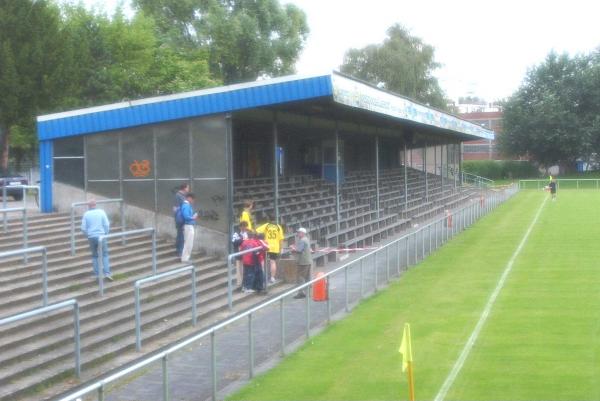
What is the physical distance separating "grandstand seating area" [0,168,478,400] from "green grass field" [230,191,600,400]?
107 inches

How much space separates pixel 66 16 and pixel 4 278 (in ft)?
130

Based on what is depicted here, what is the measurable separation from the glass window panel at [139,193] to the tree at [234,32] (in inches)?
1494

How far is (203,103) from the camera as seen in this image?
21.7m

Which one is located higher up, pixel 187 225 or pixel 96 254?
pixel 187 225

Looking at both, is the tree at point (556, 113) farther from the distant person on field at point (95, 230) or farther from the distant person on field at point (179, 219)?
the distant person on field at point (95, 230)

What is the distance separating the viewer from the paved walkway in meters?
9.80

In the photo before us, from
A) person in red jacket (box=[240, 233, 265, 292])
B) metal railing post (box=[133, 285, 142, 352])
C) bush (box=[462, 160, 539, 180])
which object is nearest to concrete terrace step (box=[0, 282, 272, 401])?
metal railing post (box=[133, 285, 142, 352])

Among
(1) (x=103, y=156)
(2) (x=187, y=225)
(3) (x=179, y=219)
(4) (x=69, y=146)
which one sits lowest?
(2) (x=187, y=225)

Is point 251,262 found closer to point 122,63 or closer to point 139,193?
point 139,193

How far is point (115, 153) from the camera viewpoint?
73.7 feet

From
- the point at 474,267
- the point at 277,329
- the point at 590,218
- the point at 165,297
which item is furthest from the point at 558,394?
the point at 590,218

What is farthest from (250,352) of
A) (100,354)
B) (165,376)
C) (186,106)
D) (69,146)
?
(69,146)

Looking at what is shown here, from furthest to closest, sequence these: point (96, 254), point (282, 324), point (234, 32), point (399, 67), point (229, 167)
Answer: point (399, 67) → point (234, 32) → point (229, 167) → point (96, 254) → point (282, 324)

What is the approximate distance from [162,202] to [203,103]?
2613mm
